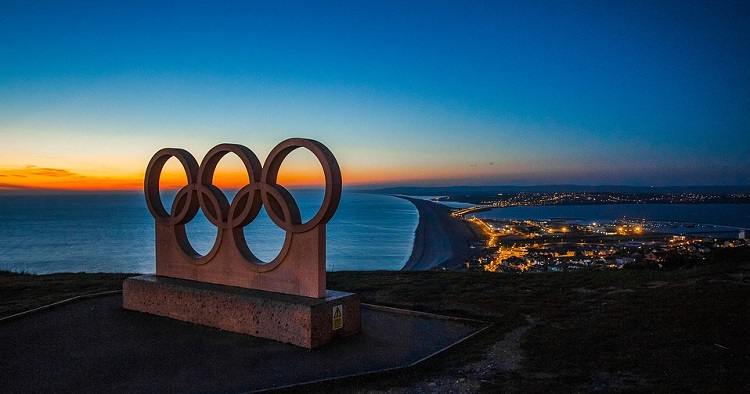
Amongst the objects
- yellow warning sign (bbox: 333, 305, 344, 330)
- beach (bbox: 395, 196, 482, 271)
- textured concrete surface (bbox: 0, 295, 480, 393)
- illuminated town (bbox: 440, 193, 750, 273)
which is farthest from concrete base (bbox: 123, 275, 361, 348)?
beach (bbox: 395, 196, 482, 271)

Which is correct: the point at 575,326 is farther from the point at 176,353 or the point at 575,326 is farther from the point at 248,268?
the point at 176,353

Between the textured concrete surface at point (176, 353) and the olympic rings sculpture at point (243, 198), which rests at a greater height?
the olympic rings sculpture at point (243, 198)

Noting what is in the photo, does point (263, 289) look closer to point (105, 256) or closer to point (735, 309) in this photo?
point (735, 309)

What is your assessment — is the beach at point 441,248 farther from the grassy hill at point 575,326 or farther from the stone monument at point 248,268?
the stone monument at point 248,268

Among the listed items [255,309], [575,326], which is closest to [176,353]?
[255,309]

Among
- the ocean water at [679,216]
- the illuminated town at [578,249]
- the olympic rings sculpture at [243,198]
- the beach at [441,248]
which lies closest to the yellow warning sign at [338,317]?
the olympic rings sculpture at [243,198]

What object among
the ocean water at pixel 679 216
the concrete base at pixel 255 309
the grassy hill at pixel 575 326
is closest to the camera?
the grassy hill at pixel 575 326
